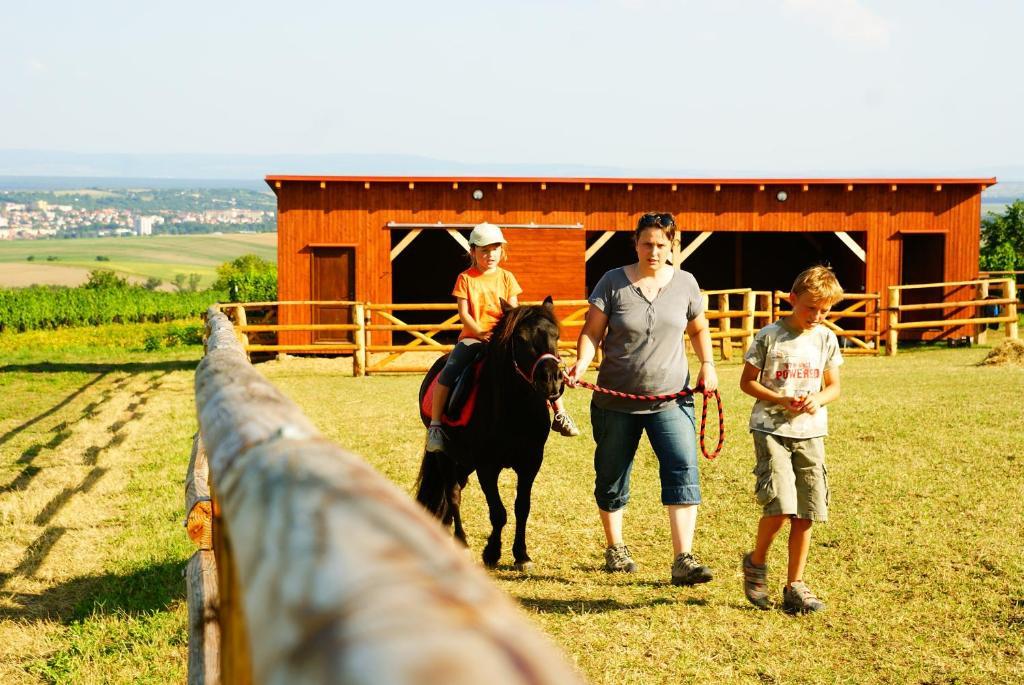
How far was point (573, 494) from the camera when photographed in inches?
345

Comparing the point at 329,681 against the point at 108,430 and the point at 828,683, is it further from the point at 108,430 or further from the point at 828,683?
the point at 108,430

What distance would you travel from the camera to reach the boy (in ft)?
17.9

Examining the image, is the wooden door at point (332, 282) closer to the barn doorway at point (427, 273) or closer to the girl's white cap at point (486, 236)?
the barn doorway at point (427, 273)

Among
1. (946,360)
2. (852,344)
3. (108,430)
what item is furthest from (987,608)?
(852,344)

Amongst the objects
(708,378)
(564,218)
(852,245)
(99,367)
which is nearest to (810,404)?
(708,378)

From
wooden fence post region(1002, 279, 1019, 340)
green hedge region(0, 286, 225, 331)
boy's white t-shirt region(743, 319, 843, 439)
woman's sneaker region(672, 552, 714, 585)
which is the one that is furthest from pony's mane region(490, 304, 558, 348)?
green hedge region(0, 286, 225, 331)

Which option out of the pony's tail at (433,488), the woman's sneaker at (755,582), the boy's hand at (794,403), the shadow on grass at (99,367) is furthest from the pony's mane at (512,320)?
the shadow on grass at (99,367)

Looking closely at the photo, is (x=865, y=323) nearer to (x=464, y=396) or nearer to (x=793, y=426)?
(x=464, y=396)

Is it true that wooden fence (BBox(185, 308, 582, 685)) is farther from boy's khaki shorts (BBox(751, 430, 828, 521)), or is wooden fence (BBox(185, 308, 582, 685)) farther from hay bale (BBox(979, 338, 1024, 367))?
hay bale (BBox(979, 338, 1024, 367))

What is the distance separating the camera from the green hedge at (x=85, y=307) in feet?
126

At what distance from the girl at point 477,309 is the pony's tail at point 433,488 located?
0.71 feet

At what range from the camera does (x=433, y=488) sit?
686 cm

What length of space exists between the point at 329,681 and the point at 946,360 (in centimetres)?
2013

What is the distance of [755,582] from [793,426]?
2.75ft
